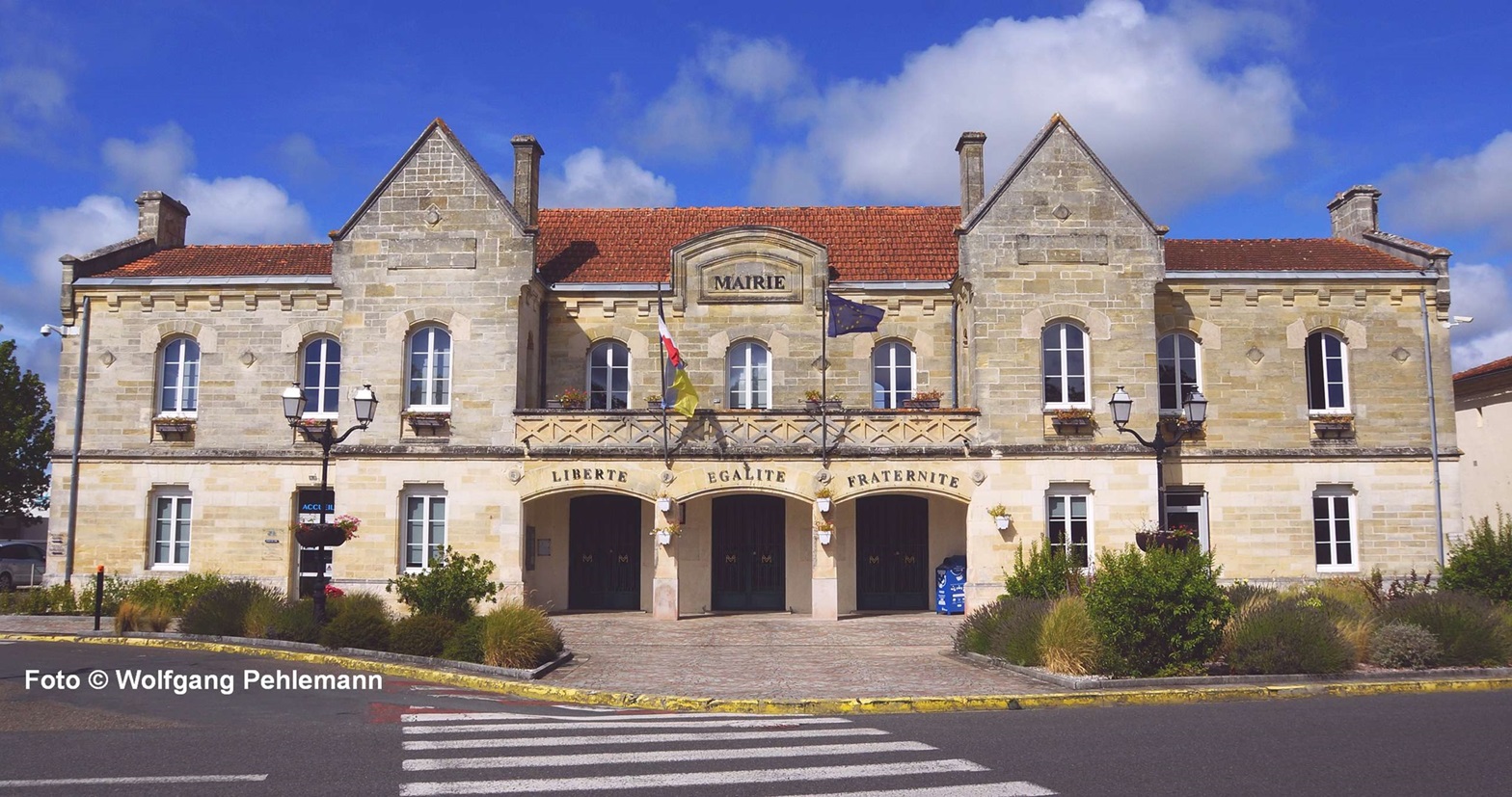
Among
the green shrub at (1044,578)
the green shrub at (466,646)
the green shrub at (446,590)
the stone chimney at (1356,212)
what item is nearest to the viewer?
the green shrub at (466,646)

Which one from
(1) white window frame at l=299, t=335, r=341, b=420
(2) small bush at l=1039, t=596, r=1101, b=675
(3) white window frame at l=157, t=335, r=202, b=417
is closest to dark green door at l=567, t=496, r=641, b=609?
(1) white window frame at l=299, t=335, r=341, b=420

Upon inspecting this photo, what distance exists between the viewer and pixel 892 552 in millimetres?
24234

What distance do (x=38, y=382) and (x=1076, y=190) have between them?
1441 inches

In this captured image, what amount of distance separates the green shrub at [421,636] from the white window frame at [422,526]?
272 inches

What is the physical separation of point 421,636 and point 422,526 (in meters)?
7.53

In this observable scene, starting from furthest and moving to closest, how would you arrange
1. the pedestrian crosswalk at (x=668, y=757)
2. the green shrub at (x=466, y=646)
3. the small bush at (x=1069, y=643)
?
1. the green shrub at (x=466, y=646)
2. the small bush at (x=1069, y=643)
3. the pedestrian crosswalk at (x=668, y=757)

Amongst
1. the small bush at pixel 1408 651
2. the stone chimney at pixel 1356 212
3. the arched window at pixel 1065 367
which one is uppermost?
the stone chimney at pixel 1356 212

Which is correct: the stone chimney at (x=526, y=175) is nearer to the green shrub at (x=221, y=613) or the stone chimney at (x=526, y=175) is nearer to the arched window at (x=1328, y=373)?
the green shrub at (x=221, y=613)

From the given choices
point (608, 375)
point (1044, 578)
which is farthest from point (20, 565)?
point (1044, 578)

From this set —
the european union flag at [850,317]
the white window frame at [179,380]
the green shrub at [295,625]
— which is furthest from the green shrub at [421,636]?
the white window frame at [179,380]

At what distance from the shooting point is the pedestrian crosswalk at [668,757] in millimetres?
7836

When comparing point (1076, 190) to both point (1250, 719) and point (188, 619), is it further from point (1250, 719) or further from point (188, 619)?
point (188, 619)

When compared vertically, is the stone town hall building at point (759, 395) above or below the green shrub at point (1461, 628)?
above

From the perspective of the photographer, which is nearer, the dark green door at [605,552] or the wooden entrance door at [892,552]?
the wooden entrance door at [892,552]
